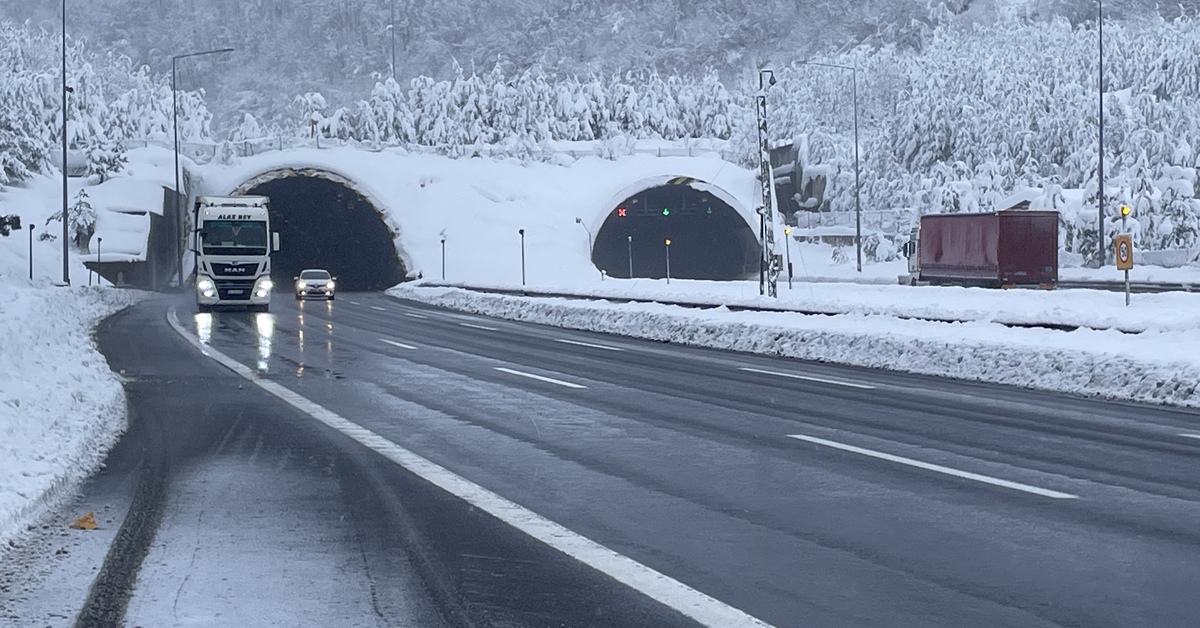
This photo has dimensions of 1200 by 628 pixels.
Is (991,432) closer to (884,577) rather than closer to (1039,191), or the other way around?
(884,577)

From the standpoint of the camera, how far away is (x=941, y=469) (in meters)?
10.9

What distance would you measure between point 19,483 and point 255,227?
33.4 metres

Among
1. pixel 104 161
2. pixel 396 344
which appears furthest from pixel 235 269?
pixel 104 161

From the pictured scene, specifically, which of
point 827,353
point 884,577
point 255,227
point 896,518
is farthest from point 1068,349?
point 255,227

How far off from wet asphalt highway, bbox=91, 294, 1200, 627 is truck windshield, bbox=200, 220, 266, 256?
22.1 meters

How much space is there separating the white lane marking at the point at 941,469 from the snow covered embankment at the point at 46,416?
6.33 metres

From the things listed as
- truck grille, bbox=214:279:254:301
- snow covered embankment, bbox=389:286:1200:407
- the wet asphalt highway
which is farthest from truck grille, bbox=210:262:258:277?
the wet asphalt highway

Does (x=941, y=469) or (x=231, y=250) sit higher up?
(x=231, y=250)

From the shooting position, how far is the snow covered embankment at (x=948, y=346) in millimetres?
17500

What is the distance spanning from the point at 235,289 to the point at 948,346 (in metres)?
26.6

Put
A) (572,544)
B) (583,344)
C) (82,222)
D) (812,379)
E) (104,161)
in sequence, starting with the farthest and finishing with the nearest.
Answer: (104,161) < (82,222) < (583,344) < (812,379) < (572,544)

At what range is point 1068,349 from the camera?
19.4 meters

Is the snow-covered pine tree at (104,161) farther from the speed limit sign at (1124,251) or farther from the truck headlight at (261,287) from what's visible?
the speed limit sign at (1124,251)

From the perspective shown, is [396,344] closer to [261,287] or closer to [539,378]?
[539,378]
